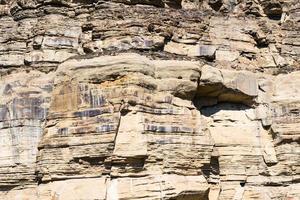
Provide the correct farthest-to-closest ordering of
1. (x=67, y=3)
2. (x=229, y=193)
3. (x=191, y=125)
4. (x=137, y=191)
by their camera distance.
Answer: (x=67, y=3) → (x=229, y=193) → (x=191, y=125) → (x=137, y=191)

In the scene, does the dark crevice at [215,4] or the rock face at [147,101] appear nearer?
the rock face at [147,101]

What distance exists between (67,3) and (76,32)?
48.3 inches

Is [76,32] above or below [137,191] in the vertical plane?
above

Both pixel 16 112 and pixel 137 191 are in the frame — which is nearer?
pixel 137 191

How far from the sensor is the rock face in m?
17.8

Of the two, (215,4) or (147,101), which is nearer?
(147,101)

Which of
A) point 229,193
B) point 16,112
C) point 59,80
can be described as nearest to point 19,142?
point 16,112

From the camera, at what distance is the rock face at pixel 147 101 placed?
1777 cm

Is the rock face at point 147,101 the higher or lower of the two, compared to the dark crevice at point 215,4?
lower

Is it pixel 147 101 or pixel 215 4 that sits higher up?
pixel 215 4

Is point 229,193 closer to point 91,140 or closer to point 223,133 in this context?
point 223,133

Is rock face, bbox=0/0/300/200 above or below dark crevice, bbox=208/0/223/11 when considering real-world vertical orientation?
below

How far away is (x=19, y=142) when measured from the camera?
1897 cm

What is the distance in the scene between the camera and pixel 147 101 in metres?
18.1
